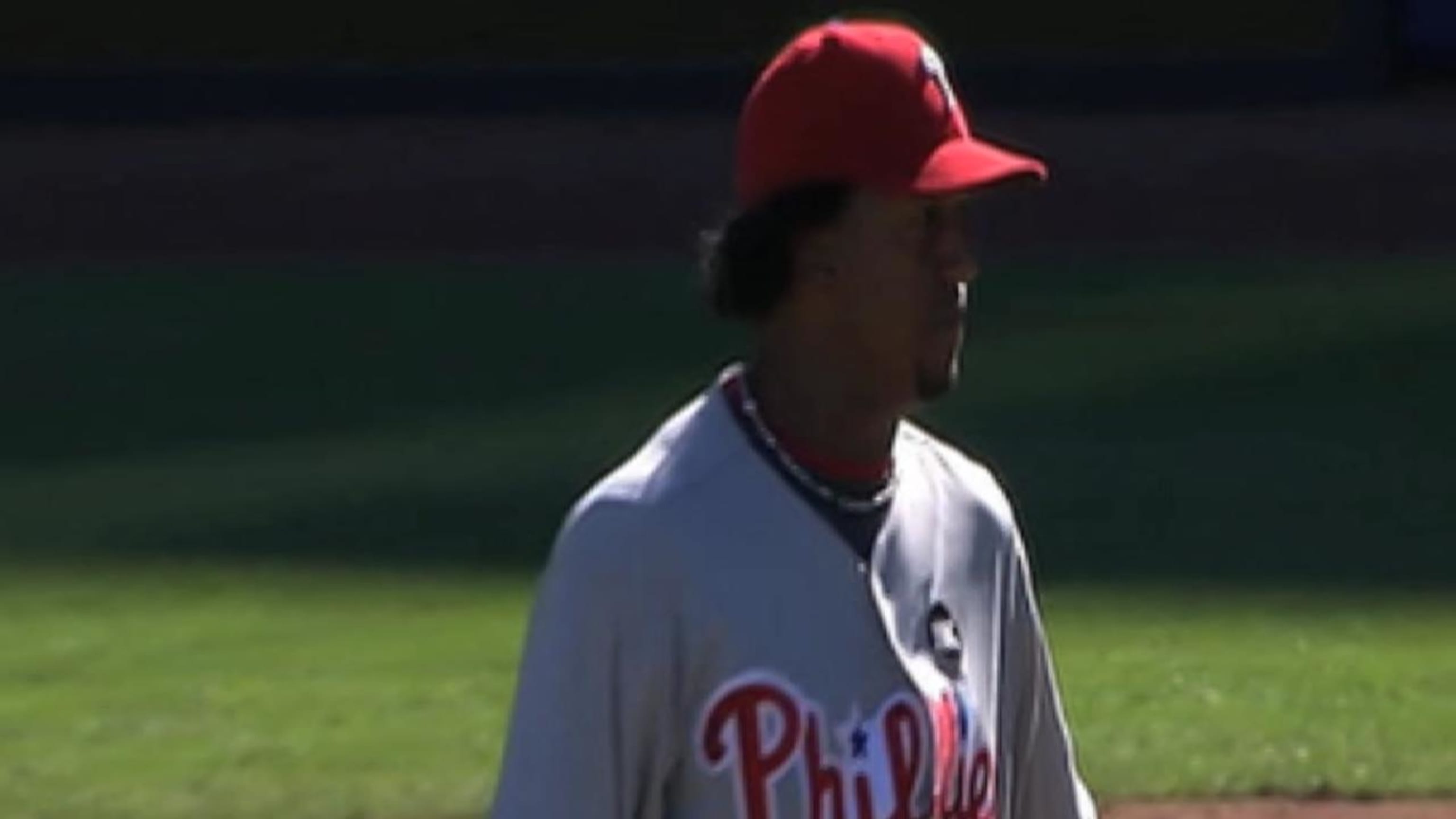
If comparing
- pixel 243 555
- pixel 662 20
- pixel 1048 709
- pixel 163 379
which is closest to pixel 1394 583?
pixel 243 555

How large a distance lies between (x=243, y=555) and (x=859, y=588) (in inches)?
279

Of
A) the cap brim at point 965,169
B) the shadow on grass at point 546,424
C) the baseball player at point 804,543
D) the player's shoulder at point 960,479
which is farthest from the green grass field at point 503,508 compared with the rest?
the cap brim at point 965,169

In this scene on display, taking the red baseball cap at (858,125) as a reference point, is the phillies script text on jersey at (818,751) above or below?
below

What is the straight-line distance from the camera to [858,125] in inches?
124

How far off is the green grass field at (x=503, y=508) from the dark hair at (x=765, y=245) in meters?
4.42

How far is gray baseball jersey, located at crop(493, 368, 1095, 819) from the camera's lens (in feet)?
9.95

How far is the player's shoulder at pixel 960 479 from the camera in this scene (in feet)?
10.8

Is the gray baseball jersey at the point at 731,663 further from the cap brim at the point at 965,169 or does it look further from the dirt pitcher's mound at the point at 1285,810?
the dirt pitcher's mound at the point at 1285,810

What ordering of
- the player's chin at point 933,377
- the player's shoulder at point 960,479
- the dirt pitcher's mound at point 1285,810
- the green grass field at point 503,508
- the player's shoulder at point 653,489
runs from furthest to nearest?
the green grass field at point 503,508 → the dirt pitcher's mound at point 1285,810 → the player's shoulder at point 960,479 → the player's chin at point 933,377 → the player's shoulder at point 653,489

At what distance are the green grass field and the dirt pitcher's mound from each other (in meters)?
0.10

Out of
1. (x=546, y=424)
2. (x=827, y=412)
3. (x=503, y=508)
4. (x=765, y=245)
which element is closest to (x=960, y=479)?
(x=827, y=412)

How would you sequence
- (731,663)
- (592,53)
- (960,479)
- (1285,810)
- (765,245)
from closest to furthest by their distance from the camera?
1. (731,663)
2. (765,245)
3. (960,479)
4. (1285,810)
5. (592,53)

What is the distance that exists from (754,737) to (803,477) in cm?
22

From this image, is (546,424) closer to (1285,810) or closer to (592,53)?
(1285,810)
